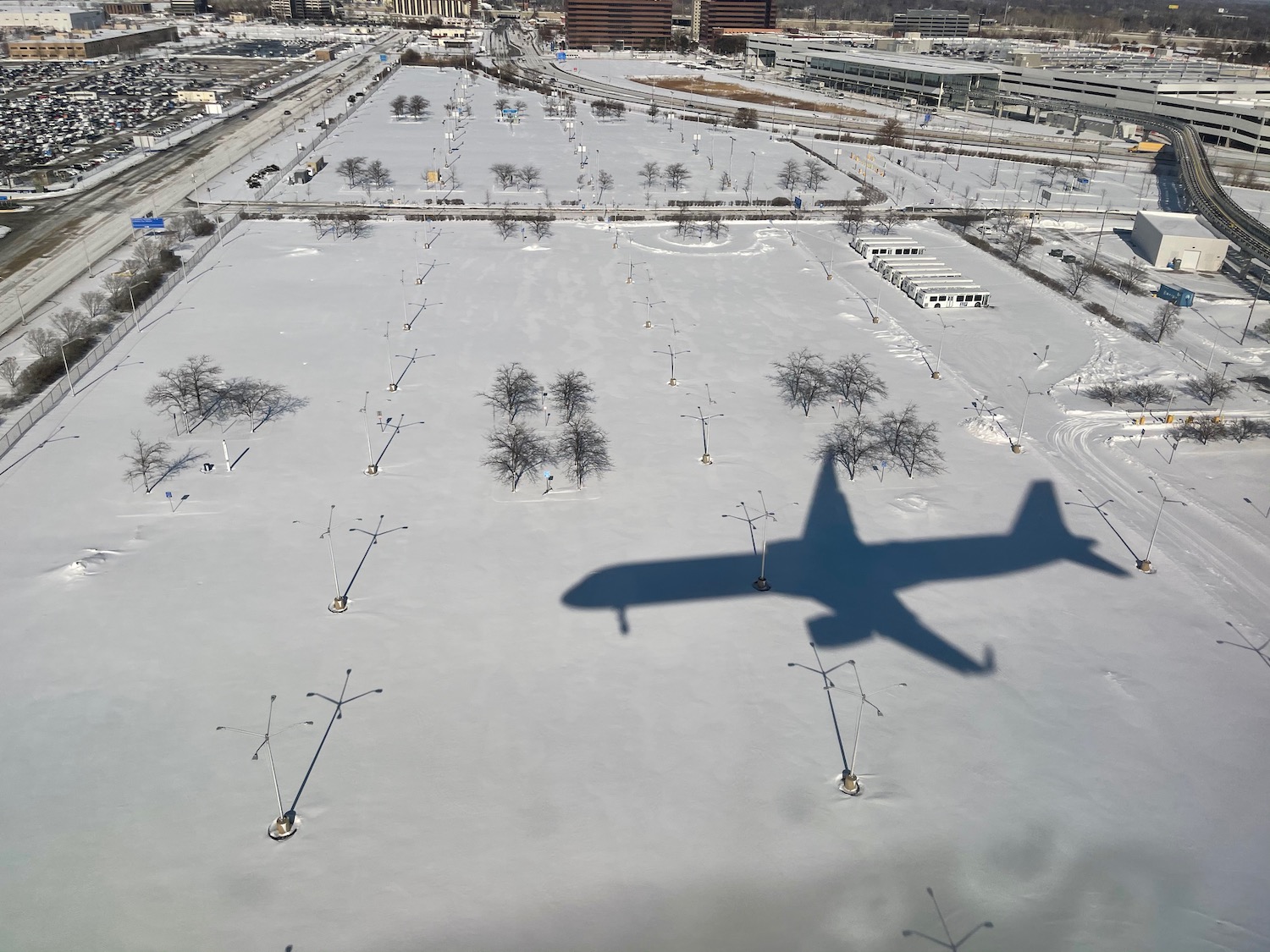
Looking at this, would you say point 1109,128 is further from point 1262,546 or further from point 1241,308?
point 1262,546

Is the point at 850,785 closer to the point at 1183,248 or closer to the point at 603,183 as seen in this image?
the point at 1183,248

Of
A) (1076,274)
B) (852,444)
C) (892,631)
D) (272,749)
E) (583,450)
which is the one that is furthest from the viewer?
(1076,274)

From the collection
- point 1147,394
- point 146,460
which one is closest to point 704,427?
point 1147,394

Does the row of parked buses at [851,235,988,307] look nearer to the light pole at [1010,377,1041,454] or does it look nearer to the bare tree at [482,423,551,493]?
the light pole at [1010,377,1041,454]

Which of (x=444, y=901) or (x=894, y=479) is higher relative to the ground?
(x=894, y=479)

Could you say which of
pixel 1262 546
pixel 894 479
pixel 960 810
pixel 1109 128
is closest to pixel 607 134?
pixel 1109 128

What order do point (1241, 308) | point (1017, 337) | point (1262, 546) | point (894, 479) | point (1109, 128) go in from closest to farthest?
point (1262, 546), point (894, 479), point (1017, 337), point (1241, 308), point (1109, 128)
